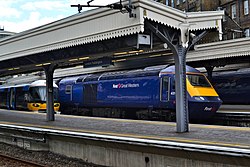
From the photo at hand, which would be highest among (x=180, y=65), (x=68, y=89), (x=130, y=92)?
(x=180, y=65)

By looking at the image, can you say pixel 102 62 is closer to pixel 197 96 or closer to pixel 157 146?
pixel 197 96

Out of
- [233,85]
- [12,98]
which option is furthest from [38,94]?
[233,85]

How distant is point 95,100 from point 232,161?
14506 millimetres

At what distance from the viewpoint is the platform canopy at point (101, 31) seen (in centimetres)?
923

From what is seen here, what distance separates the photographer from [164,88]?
16188mm

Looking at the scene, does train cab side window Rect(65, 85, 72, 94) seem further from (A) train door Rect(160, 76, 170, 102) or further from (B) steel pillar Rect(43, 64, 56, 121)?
(A) train door Rect(160, 76, 170, 102)

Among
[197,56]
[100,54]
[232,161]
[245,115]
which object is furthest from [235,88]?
[232,161]

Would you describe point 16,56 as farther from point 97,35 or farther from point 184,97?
point 184,97

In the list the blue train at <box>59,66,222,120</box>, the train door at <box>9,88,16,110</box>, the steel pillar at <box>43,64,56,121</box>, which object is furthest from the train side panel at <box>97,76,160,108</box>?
the train door at <box>9,88,16,110</box>

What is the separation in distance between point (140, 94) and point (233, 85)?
10.5 meters

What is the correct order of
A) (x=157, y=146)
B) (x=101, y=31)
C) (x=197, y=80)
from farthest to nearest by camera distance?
1. (x=197, y=80)
2. (x=101, y=31)
3. (x=157, y=146)

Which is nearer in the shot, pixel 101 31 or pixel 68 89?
pixel 101 31

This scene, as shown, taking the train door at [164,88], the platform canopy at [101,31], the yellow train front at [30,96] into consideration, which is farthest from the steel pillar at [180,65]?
the yellow train front at [30,96]

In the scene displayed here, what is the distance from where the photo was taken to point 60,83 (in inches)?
976
